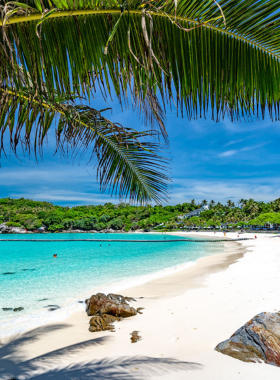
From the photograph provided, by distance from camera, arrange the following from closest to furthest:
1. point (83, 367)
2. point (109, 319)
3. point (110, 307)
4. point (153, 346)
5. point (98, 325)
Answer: point (83, 367) < point (153, 346) < point (98, 325) < point (109, 319) < point (110, 307)

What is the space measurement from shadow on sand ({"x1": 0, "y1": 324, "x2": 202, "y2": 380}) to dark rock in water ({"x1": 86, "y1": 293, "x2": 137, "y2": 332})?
73cm

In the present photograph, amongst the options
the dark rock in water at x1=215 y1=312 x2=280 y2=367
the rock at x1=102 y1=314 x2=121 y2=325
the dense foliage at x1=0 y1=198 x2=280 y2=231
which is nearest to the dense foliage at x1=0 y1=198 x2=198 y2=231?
the dense foliage at x1=0 y1=198 x2=280 y2=231

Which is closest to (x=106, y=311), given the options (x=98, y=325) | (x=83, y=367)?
(x=98, y=325)

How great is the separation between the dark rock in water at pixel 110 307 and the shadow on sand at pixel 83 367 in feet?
4.24

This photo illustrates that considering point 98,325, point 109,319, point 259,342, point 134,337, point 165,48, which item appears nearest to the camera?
point 165,48

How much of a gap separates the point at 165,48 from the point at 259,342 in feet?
13.0

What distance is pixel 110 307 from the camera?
6.28 m

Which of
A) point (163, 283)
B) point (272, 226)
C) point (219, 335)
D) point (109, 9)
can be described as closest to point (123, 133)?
point (109, 9)

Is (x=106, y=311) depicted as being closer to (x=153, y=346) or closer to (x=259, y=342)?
(x=153, y=346)

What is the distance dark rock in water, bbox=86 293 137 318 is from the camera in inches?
244

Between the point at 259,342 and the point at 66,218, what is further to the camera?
the point at 66,218

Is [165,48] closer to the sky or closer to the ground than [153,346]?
closer to the sky

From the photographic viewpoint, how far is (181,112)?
4.60ft

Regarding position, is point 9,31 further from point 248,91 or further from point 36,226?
point 36,226
